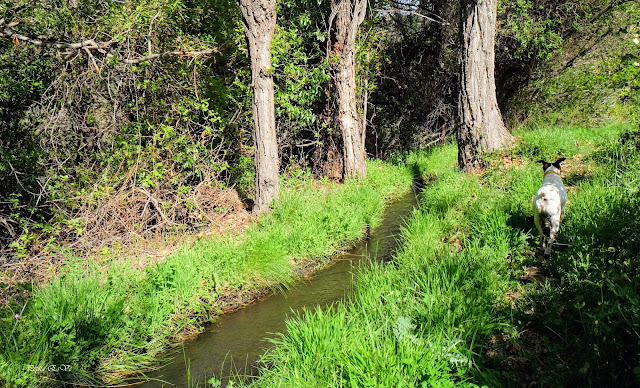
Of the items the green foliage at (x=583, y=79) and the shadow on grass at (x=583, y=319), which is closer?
the shadow on grass at (x=583, y=319)

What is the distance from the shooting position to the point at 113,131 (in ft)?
24.3

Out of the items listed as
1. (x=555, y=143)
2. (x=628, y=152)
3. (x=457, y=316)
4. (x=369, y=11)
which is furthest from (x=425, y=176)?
(x=457, y=316)

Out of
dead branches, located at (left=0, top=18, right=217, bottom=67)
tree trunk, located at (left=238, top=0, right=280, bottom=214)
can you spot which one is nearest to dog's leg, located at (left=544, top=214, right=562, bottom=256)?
tree trunk, located at (left=238, top=0, right=280, bottom=214)

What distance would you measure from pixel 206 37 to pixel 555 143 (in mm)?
7356

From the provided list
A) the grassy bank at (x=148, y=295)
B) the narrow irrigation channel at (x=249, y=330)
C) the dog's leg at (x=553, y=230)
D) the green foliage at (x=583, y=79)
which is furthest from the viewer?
the green foliage at (x=583, y=79)

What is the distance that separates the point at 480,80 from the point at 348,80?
3516 millimetres

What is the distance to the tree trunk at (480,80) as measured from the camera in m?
8.53

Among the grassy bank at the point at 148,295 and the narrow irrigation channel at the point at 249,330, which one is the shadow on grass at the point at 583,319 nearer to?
the narrow irrigation channel at the point at 249,330

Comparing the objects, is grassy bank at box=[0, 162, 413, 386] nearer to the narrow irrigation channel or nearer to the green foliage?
the narrow irrigation channel

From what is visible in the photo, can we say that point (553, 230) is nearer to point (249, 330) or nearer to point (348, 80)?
point (249, 330)

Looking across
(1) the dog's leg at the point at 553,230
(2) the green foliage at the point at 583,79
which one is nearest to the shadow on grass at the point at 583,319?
(1) the dog's leg at the point at 553,230

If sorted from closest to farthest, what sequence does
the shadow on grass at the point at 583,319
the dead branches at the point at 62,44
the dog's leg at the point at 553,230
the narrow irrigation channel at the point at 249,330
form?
the shadow on grass at the point at 583,319 < the narrow irrigation channel at the point at 249,330 < the dog's leg at the point at 553,230 < the dead branches at the point at 62,44

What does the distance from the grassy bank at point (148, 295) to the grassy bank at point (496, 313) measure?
1.49 meters

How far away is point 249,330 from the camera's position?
4770 millimetres
